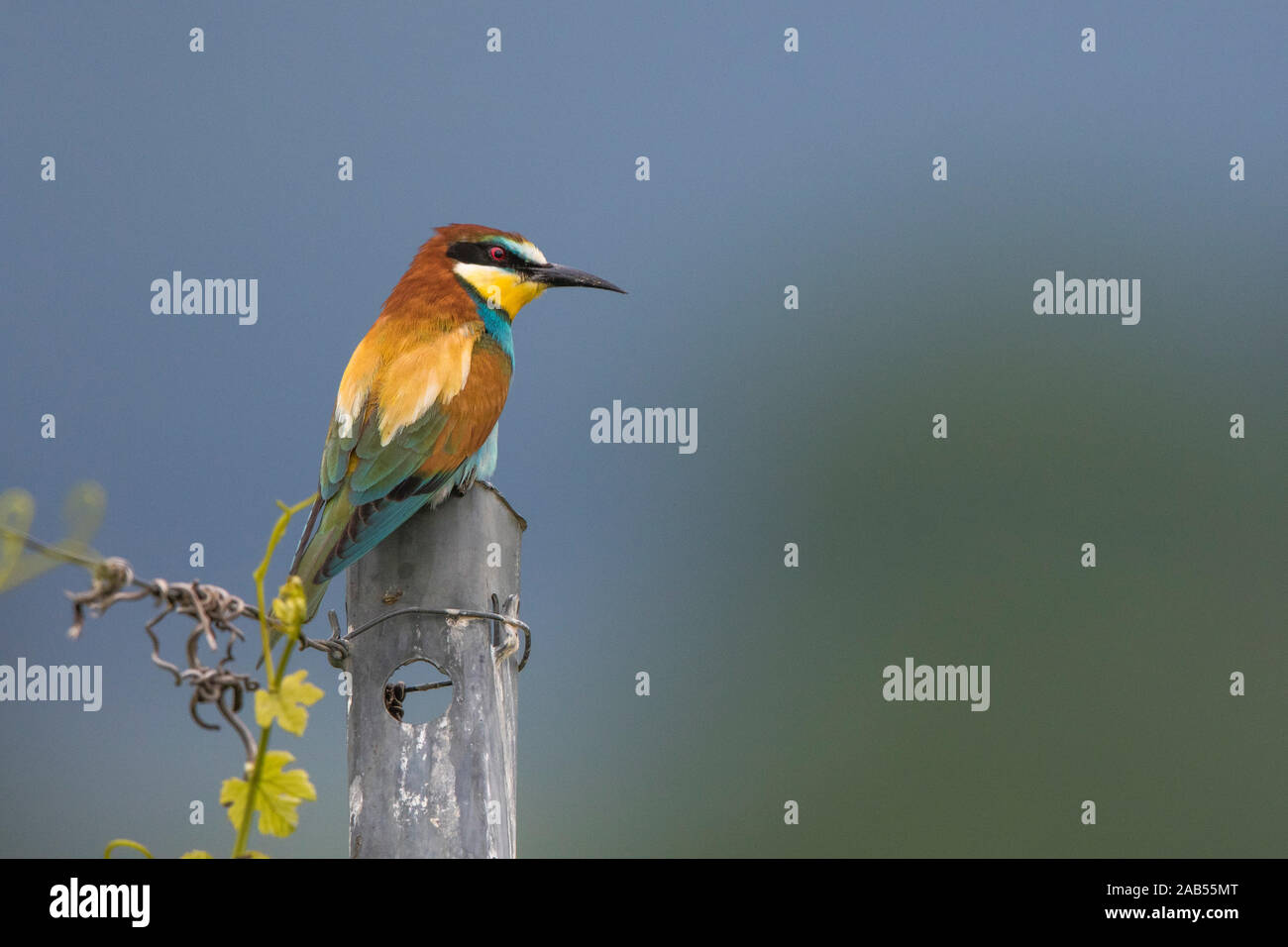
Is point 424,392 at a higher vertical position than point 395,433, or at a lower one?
higher

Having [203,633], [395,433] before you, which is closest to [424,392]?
[395,433]

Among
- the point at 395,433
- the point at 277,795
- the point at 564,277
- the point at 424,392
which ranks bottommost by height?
the point at 277,795

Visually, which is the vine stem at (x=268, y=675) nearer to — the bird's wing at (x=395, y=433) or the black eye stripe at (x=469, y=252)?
the bird's wing at (x=395, y=433)

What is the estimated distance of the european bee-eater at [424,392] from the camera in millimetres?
3125

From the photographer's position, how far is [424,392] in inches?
143

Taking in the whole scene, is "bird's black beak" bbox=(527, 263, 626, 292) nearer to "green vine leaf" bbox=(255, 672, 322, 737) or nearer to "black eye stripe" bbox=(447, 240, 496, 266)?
"black eye stripe" bbox=(447, 240, 496, 266)

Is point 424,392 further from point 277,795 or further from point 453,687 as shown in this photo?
point 277,795

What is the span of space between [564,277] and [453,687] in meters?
2.16

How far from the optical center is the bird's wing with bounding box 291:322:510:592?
306cm

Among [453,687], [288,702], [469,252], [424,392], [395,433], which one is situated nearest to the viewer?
[288,702]

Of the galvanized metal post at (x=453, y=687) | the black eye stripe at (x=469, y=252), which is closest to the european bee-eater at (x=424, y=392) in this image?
the black eye stripe at (x=469, y=252)

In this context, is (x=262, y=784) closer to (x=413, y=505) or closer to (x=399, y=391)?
(x=413, y=505)

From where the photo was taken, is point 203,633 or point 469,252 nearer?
point 203,633
